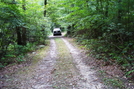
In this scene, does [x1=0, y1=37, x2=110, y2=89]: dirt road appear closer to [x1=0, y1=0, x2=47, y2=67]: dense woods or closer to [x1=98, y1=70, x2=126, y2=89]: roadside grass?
[x1=98, y1=70, x2=126, y2=89]: roadside grass

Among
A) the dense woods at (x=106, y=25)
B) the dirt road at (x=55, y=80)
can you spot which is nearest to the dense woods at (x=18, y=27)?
the dense woods at (x=106, y=25)

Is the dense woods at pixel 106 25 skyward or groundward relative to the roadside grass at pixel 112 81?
skyward

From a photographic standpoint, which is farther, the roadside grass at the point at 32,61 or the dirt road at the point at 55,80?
the roadside grass at the point at 32,61

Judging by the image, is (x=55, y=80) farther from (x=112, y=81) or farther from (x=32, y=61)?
(x=32, y=61)

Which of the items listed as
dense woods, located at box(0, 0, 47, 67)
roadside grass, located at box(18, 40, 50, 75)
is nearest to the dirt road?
roadside grass, located at box(18, 40, 50, 75)

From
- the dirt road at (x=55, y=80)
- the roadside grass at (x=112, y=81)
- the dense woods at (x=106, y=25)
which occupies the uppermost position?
the dense woods at (x=106, y=25)

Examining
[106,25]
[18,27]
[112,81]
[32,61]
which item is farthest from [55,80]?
[18,27]

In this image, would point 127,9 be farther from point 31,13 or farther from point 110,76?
point 31,13

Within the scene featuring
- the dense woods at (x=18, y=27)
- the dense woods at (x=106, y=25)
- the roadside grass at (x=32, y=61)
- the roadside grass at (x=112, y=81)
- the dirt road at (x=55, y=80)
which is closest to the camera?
the roadside grass at (x=112, y=81)

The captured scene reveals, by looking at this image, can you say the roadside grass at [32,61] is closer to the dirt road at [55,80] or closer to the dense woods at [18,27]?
the dirt road at [55,80]

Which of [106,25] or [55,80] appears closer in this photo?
[55,80]

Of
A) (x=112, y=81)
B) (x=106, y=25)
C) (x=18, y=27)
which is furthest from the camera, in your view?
(x=18, y=27)

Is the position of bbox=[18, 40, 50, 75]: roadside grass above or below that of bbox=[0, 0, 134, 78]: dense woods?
below

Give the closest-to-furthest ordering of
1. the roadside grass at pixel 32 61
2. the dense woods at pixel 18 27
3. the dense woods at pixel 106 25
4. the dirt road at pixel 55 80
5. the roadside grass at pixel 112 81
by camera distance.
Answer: the roadside grass at pixel 112 81 < the dirt road at pixel 55 80 < the roadside grass at pixel 32 61 < the dense woods at pixel 106 25 < the dense woods at pixel 18 27
